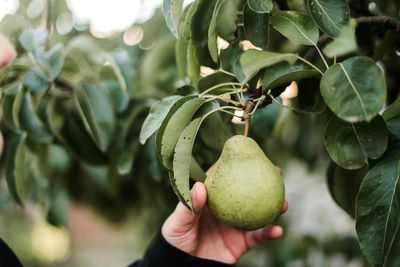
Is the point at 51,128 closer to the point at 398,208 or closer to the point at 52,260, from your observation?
the point at 398,208

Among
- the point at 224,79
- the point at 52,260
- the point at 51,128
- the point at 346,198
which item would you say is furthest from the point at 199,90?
Answer: the point at 52,260

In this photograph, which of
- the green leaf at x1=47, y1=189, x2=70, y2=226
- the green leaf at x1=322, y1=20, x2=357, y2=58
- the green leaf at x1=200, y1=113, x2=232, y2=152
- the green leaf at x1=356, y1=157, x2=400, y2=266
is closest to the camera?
the green leaf at x1=322, y1=20, x2=357, y2=58

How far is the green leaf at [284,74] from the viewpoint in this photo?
1.63 ft

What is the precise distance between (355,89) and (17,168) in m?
0.71

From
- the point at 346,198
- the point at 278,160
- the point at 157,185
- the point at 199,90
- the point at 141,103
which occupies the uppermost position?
the point at 199,90

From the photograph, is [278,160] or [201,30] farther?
[278,160]

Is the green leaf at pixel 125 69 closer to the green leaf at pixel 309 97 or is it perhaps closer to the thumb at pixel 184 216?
the thumb at pixel 184 216

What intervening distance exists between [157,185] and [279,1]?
0.66 meters

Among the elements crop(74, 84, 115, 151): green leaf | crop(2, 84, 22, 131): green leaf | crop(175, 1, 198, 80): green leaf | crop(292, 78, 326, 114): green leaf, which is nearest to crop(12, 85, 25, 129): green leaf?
crop(2, 84, 22, 131): green leaf

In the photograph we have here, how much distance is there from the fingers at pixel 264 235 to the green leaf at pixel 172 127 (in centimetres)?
35

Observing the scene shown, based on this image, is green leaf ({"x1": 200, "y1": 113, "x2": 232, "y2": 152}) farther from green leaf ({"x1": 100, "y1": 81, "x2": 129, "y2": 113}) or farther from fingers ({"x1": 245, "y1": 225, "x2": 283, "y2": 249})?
green leaf ({"x1": 100, "y1": 81, "x2": 129, "y2": 113})

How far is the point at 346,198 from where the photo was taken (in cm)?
68

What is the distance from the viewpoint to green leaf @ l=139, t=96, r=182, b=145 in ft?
1.80

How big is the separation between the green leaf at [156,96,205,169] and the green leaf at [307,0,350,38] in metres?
0.19
